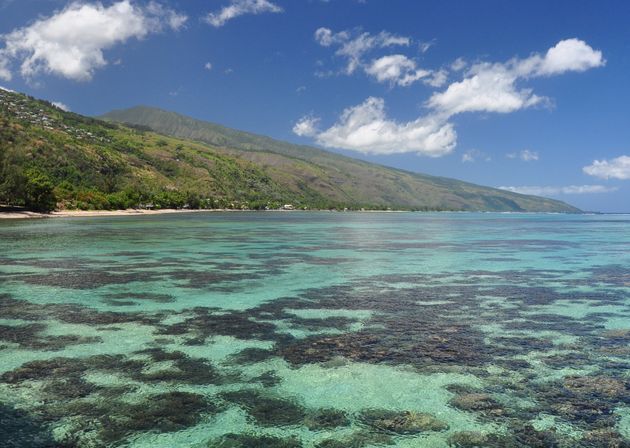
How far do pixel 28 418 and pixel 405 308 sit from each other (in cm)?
1735

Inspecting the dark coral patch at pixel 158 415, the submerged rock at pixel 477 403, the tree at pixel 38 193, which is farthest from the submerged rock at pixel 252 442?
the tree at pixel 38 193

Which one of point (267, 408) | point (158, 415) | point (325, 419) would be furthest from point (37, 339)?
point (325, 419)

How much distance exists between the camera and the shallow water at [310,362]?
10.9 m

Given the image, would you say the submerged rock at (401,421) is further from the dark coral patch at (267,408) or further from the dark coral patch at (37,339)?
the dark coral patch at (37,339)

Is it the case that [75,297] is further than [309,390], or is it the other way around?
[75,297]

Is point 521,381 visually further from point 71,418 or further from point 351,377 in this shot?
point 71,418

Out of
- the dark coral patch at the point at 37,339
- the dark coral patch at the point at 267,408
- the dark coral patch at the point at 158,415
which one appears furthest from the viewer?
the dark coral patch at the point at 37,339

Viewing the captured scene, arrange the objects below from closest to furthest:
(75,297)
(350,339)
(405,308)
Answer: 1. (350,339)
2. (405,308)
3. (75,297)

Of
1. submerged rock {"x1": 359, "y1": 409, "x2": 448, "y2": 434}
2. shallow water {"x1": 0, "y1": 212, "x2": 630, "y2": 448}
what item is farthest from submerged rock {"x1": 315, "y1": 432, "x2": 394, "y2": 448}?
submerged rock {"x1": 359, "y1": 409, "x2": 448, "y2": 434}

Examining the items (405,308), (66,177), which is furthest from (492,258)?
(66,177)

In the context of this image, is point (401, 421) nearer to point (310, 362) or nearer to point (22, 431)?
point (310, 362)

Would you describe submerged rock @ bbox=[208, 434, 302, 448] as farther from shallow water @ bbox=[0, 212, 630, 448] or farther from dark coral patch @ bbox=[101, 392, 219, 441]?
dark coral patch @ bbox=[101, 392, 219, 441]

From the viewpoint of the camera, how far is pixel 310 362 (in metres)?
15.6

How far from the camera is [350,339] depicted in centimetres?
1822
